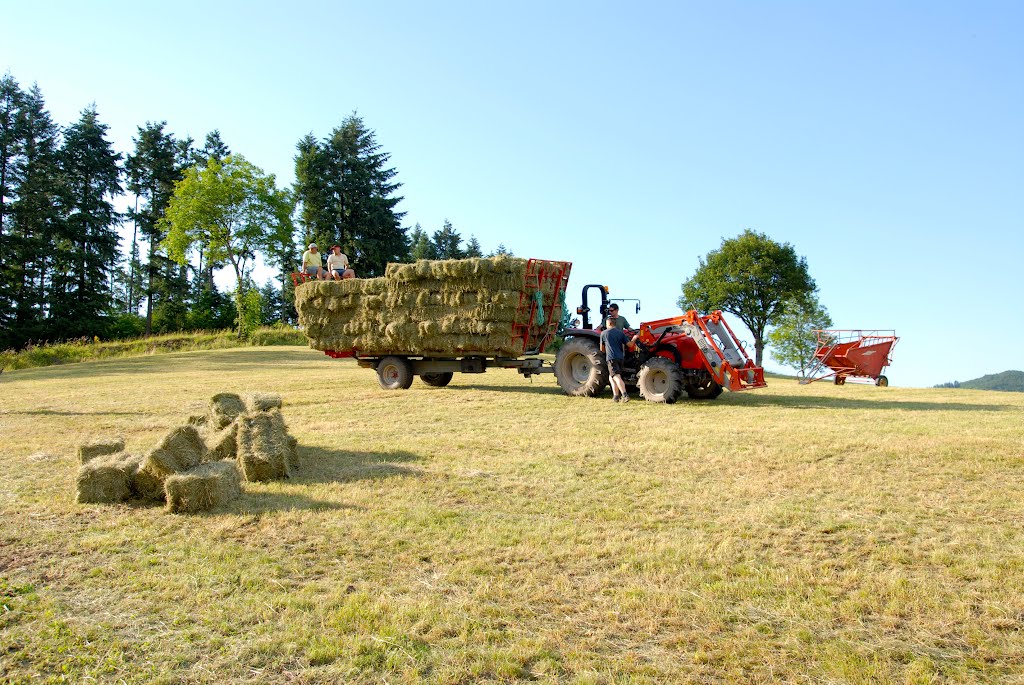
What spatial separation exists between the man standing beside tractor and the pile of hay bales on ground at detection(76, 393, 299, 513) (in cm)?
666

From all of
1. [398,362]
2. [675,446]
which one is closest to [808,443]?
[675,446]

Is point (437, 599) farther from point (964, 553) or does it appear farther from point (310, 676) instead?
point (964, 553)

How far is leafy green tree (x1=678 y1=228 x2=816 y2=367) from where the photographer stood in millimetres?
48969

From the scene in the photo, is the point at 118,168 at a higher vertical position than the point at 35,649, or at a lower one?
higher

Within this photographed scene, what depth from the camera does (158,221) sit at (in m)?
42.9

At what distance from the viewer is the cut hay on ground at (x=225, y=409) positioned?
29.6 ft

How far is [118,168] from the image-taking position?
49.5m

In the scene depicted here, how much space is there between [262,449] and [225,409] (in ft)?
6.18

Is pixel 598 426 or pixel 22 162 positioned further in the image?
pixel 22 162

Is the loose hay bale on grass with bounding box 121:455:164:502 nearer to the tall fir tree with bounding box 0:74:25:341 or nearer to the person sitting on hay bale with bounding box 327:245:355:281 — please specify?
the person sitting on hay bale with bounding box 327:245:355:281

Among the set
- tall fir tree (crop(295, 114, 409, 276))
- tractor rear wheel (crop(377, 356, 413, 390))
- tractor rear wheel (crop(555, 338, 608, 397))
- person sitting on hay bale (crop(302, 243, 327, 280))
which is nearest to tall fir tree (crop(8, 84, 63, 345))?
tall fir tree (crop(295, 114, 409, 276))

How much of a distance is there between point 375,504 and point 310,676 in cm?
296

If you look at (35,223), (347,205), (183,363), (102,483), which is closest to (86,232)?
(35,223)

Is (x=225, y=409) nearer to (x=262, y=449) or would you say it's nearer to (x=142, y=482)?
(x=262, y=449)
